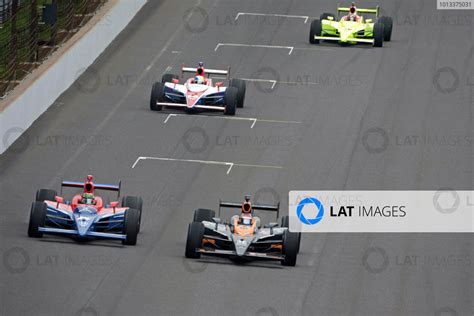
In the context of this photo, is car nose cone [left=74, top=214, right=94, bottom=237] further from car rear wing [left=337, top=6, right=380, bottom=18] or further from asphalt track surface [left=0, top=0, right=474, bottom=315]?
car rear wing [left=337, top=6, right=380, bottom=18]

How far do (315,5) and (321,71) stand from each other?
904cm

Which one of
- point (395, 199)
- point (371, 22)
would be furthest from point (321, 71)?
point (395, 199)

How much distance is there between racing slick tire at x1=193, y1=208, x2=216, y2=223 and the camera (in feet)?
114

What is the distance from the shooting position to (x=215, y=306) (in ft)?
101

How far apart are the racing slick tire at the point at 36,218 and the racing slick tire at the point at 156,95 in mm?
11911

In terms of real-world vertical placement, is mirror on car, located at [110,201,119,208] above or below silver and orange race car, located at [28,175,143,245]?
above

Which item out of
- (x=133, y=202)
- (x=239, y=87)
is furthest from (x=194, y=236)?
(x=239, y=87)

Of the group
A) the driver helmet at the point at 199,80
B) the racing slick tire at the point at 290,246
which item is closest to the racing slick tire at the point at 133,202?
the racing slick tire at the point at 290,246

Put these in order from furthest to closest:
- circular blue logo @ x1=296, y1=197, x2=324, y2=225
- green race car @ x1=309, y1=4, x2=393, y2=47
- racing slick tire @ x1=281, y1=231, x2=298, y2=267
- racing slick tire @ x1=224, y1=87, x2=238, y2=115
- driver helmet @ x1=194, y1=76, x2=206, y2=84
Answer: green race car @ x1=309, y1=4, x2=393, y2=47 < driver helmet @ x1=194, y1=76, x2=206, y2=84 < racing slick tire @ x1=224, y1=87, x2=238, y2=115 < circular blue logo @ x1=296, y1=197, x2=324, y2=225 < racing slick tire @ x1=281, y1=231, x2=298, y2=267

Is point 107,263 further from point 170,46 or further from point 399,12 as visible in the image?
point 399,12

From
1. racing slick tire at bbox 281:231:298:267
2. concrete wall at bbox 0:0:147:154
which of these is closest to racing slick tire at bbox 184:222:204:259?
racing slick tire at bbox 281:231:298:267

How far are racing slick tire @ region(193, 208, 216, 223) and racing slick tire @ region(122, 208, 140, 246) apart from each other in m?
1.27

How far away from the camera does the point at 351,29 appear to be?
176 feet

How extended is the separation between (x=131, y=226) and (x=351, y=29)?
21146mm
